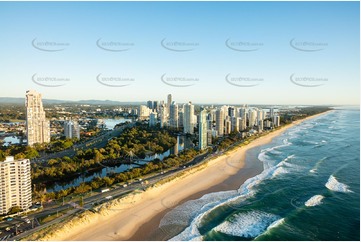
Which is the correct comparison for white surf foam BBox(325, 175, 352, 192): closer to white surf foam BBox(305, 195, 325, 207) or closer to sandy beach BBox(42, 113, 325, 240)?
white surf foam BBox(305, 195, 325, 207)

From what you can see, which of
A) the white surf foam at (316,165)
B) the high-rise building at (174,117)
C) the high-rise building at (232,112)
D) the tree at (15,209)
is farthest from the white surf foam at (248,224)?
the high-rise building at (232,112)

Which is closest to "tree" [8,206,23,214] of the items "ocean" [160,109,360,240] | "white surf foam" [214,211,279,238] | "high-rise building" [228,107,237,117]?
"ocean" [160,109,360,240]

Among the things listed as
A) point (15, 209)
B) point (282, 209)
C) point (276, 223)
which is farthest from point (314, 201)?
point (15, 209)

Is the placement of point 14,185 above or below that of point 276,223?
above

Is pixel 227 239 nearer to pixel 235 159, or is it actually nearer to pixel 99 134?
pixel 235 159

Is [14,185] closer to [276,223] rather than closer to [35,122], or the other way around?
[276,223]

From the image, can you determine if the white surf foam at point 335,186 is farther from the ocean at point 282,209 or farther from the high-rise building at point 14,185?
the high-rise building at point 14,185

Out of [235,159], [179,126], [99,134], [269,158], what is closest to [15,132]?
[99,134]
